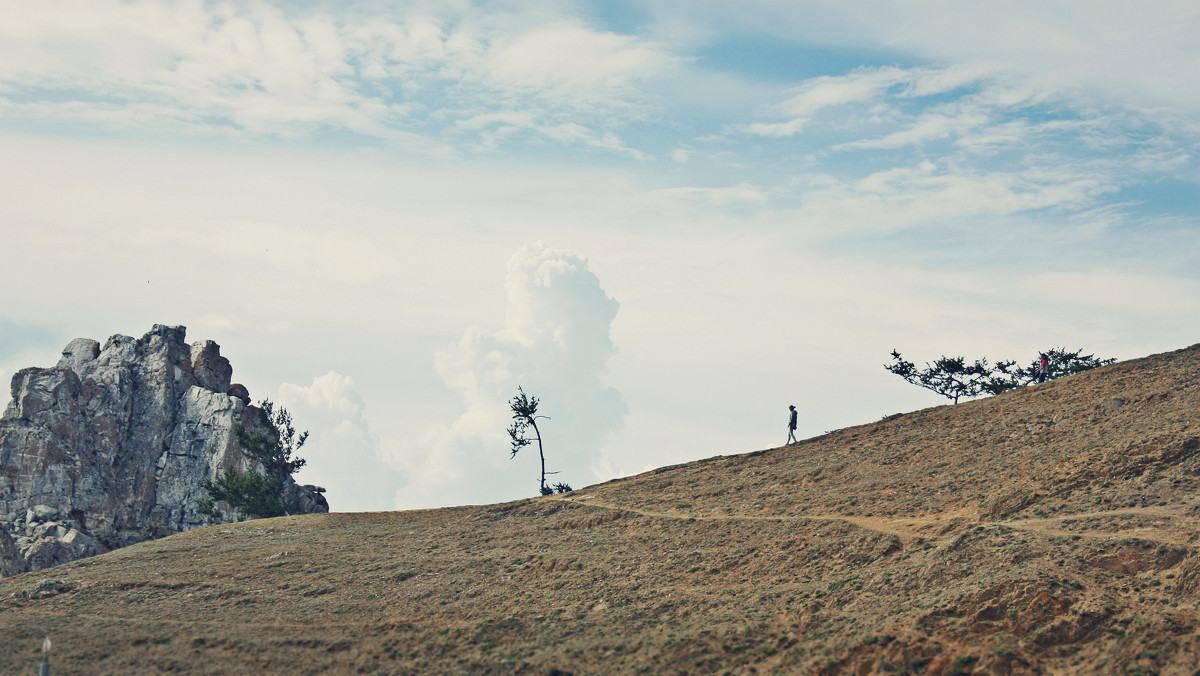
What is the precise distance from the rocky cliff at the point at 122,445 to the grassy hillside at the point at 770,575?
96.5ft

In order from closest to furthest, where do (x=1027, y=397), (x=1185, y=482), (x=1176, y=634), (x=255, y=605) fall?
(x=1176, y=634) < (x=1185, y=482) < (x=255, y=605) < (x=1027, y=397)

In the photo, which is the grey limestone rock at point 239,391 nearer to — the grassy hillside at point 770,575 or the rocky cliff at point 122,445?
the rocky cliff at point 122,445

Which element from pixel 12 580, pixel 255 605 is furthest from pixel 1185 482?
pixel 12 580

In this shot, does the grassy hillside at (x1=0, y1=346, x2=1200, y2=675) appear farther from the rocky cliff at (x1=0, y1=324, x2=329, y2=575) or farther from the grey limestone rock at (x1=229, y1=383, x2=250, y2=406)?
the grey limestone rock at (x1=229, y1=383, x2=250, y2=406)

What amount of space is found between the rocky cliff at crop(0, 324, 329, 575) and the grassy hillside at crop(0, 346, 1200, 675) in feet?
96.5

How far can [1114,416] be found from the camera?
1433 inches

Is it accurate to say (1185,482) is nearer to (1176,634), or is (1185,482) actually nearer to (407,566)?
(1176,634)

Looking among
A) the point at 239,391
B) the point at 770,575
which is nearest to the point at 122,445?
the point at 239,391

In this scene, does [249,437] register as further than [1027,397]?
Yes

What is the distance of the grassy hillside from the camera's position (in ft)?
70.4

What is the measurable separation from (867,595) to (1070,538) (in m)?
6.13

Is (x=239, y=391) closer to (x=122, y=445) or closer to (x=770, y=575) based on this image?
(x=122, y=445)

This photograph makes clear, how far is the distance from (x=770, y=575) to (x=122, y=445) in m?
65.8

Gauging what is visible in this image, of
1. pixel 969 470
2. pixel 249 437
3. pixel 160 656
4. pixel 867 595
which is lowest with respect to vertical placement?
pixel 867 595
